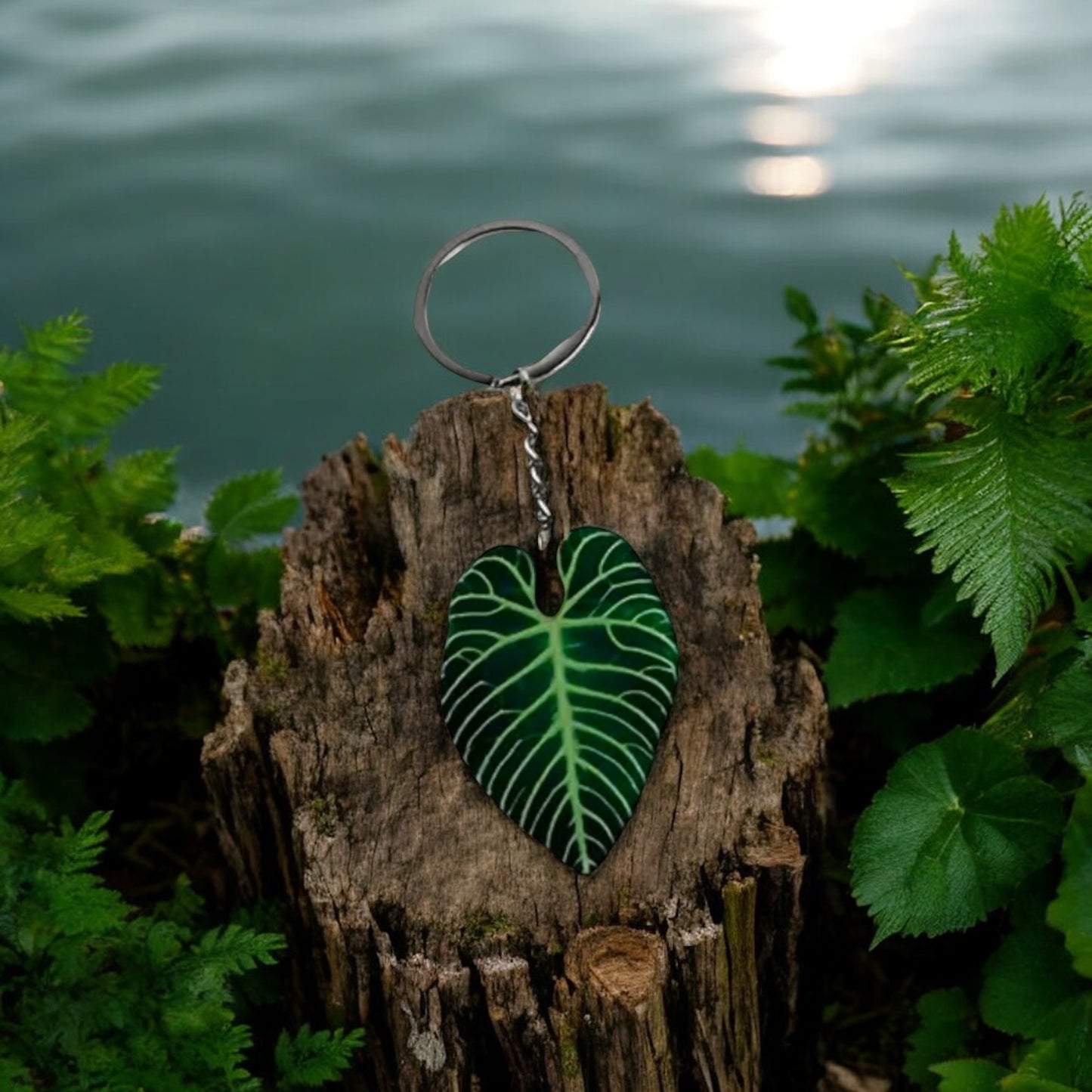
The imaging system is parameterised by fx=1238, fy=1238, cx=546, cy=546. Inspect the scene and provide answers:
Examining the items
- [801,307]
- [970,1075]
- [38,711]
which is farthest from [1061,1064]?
[38,711]

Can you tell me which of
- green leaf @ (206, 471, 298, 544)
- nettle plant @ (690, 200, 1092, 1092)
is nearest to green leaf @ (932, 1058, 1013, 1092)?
nettle plant @ (690, 200, 1092, 1092)

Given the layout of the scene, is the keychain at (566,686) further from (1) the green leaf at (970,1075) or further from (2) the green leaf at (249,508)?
(2) the green leaf at (249,508)

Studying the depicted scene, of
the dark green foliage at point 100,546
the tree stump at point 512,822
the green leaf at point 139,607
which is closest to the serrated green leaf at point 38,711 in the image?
the dark green foliage at point 100,546

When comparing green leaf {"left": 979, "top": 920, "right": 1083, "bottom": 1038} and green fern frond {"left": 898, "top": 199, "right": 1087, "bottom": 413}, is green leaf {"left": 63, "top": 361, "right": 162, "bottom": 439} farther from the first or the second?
green leaf {"left": 979, "top": 920, "right": 1083, "bottom": 1038}

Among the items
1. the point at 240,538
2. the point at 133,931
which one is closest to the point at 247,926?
the point at 133,931

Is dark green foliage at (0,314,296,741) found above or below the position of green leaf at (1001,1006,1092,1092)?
above

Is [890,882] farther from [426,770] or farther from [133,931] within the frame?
[133,931]
